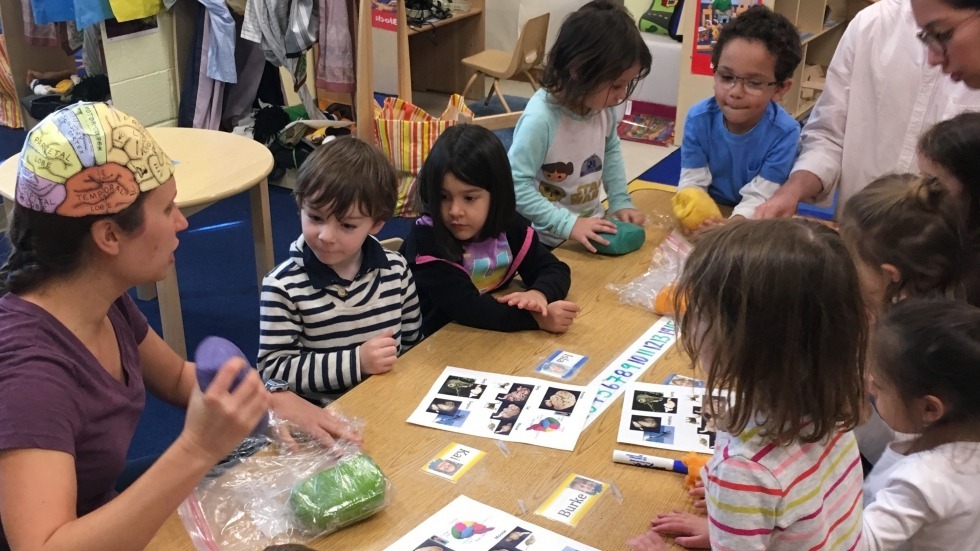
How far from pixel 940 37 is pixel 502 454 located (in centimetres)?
131

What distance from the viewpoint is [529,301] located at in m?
1.88

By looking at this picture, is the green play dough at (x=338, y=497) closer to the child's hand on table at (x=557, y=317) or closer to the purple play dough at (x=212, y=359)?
the purple play dough at (x=212, y=359)

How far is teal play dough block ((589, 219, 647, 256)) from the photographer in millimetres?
2295

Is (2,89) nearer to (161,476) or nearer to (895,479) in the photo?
(161,476)

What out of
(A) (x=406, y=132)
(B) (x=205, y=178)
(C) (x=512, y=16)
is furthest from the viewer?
(C) (x=512, y=16)

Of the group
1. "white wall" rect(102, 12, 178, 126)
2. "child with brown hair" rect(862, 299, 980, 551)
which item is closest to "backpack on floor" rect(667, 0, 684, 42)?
"white wall" rect(102, 12, 178, 126)

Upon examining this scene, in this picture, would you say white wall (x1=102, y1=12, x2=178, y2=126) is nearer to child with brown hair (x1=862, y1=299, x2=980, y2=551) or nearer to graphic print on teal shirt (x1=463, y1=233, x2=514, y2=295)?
graphic print on teal shirt (x1=463, y1=233, x2=514, y2=295)

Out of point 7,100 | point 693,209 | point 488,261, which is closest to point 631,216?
point 693,209

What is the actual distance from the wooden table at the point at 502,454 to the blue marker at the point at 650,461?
1 cm

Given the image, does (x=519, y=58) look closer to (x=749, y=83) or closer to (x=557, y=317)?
(x=749, y=83)

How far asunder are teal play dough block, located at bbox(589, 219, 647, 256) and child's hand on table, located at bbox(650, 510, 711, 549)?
109 centimetres

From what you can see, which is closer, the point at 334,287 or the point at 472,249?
the point at 334,287

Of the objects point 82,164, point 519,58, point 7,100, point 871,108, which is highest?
point 82,164

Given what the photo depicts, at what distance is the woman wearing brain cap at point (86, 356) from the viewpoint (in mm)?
1047
